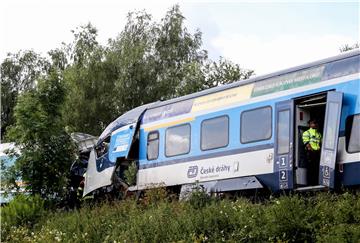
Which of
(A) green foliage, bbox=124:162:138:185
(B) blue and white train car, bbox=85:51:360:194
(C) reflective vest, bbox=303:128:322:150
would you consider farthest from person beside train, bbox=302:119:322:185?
(A) green foliage, bbox=124:162:138:185

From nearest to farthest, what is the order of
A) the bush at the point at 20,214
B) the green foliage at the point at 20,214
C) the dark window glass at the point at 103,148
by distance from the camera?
the bush at the point at 20,214 → the green foliage at the point at 20,214 → the dark window glass at the point at 103,148

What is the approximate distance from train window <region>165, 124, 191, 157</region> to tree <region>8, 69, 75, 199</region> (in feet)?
12.8

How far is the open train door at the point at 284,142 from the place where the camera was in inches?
541

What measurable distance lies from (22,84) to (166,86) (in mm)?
16903

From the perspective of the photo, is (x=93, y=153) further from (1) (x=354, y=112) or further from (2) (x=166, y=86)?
(2) (x=166, y=86)

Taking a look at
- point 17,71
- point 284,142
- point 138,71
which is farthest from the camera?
point 17,71

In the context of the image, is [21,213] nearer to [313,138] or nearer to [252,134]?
[252,134]

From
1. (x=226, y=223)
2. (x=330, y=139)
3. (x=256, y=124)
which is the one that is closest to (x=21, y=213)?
(x=256, y=124)

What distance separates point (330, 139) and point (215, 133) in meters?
3.70

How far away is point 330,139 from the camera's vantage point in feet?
42.7

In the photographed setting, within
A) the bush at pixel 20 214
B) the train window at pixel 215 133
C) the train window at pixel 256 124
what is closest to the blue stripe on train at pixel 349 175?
the train window at pixel 256 124

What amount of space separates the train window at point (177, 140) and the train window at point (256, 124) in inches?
80.8

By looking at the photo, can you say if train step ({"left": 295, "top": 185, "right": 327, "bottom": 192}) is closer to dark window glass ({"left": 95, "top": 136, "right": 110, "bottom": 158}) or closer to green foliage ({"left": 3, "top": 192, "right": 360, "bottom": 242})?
green foliage ({"left": 3, "top": 192, "right": 360, "bottom": 242})

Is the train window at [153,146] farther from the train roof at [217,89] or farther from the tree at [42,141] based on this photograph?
the tree at [42,141]
